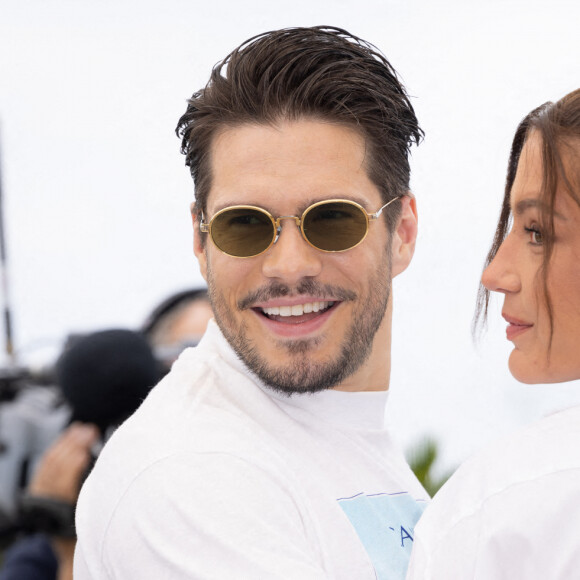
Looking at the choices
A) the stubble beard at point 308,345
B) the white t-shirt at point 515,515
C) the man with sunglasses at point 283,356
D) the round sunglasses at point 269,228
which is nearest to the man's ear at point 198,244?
the man with sunglasses at point 283,356

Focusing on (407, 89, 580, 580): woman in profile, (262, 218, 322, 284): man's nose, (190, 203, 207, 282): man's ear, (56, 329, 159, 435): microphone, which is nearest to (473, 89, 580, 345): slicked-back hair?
(407, 89, 580, 580): woman in profile

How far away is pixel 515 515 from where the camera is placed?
124 cm

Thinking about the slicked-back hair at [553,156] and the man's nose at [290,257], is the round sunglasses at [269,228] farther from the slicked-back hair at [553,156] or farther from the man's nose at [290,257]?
the slicked-back hair at [553,156]

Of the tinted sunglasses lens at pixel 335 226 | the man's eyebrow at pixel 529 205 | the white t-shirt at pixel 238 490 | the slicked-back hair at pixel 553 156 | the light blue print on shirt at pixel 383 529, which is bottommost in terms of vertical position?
the light blue print on shirt at pixel 383 529

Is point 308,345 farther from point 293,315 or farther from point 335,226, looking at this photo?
point 335,226

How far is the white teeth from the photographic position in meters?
1.88

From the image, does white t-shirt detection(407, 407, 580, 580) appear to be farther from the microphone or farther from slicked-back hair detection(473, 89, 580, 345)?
the microphone

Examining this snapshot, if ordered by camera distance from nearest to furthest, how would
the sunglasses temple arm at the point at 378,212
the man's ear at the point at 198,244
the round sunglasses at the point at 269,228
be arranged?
the round sunglasses at the point at 269,228 → the sunglasses temple arm at the point at 378,212 → the man's ear at the point at 198,244

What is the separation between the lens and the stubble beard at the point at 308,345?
1.83 metres

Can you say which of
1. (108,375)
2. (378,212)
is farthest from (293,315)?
(108,375)

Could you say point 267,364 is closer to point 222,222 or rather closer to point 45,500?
point 222,222

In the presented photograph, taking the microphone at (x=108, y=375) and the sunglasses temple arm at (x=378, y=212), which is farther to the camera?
the microphone at (x=108, y=375)

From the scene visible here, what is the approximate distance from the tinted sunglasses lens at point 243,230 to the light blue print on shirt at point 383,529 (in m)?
0.57

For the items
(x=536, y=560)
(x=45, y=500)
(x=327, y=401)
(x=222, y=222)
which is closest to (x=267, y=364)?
(x=327, y=401)
